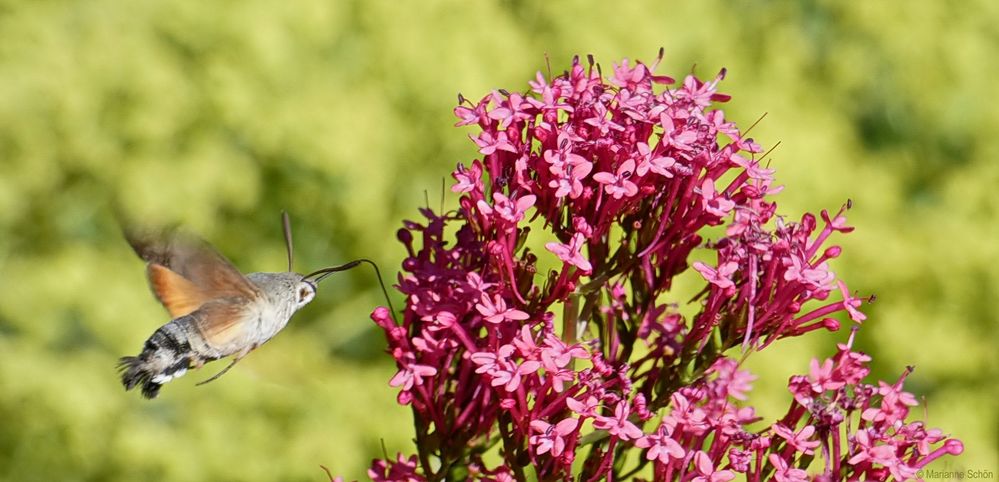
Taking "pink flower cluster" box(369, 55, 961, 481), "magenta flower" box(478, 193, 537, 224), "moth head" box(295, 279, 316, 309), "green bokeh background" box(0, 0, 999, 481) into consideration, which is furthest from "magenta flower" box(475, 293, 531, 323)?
"green bokeh background" box(0, 0, 999, 481)

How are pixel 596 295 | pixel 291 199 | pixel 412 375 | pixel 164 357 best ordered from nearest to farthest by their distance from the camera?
1. pixel 412 375
2. pixel 596 295
3. pixel 164 357
4. pixel 291 199

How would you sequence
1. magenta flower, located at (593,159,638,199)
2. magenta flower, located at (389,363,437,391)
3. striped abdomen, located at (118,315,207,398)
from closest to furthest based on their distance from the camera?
magenta flower, located at (593,159,638,199)
magenta flower, located at (389,363,437,391)
striped abdomen, located at (118,315,207,398)

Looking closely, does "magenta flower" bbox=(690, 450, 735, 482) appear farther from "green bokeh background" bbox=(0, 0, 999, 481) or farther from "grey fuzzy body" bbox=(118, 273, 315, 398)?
"green bokeh background" bbox=(0, 0, 999, 481)

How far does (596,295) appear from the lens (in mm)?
1743

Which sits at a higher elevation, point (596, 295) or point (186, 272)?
point (186, 272)

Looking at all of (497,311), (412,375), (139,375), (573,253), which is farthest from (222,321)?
(573,253)

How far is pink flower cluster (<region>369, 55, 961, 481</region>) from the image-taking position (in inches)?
59.9

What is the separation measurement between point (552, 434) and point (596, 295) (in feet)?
1.00

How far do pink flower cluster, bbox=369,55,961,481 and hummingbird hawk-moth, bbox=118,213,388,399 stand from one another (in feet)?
1.14

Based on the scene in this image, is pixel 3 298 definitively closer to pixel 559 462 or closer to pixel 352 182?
pixel 352 182

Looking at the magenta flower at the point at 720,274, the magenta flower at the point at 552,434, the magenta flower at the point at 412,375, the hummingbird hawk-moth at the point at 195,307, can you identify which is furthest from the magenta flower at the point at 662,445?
the hummingbird hawk-moth at the point at 195,307

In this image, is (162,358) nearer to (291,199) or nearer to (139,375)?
(139,375)

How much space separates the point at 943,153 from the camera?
223 inches

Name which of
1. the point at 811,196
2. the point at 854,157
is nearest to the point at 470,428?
the point at 811,196
